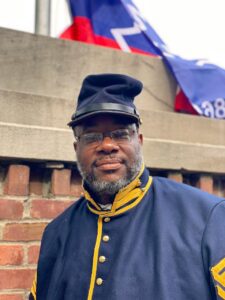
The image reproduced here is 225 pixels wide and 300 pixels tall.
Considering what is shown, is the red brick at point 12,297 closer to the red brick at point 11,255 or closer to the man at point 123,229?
the red brick at point 11,255

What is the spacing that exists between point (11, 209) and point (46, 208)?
0.17m

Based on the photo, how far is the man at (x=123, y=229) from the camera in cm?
159

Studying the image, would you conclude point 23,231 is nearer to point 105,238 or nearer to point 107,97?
point 105,238

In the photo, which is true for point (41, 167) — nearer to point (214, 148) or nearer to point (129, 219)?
point (129, 219)

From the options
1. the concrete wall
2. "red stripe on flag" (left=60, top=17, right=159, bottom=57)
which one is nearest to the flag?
"red stripe on flag" (left=60, top=17, right=159, bottom=57)

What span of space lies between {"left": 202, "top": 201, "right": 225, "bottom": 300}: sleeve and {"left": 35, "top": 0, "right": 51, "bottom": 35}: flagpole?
202cm

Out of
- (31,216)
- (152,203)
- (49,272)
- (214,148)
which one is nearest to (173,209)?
(152,203)

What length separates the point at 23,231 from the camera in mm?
2316

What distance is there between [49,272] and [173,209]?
59 centimetres

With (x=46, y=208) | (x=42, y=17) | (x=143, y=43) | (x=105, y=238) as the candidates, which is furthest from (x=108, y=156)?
(x=143, y=43)

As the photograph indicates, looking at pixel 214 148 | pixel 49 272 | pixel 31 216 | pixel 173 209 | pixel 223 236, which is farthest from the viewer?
pixel 214 148

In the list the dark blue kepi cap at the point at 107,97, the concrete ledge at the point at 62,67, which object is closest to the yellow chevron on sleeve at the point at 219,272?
the dark blue kepi cap at the point at 107,97

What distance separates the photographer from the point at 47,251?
198cm

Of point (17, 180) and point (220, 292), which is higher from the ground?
point (17, 180)
